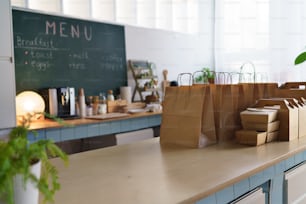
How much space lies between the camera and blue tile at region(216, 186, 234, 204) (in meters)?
1.10

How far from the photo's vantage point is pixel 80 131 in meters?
3.14

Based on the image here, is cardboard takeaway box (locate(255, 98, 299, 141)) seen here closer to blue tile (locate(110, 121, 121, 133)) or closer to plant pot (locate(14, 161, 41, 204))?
plant pot (locate(14, 161, 41, 204))

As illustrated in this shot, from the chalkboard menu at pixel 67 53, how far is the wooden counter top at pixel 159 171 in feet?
6.92

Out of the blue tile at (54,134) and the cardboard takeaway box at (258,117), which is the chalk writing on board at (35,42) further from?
the cardboard takeaway box at (258,117)

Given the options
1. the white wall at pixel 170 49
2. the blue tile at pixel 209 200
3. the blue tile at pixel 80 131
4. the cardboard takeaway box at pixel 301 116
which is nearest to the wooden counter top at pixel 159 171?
the blue tile at pixel 209 200

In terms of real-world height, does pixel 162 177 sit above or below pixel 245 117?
below

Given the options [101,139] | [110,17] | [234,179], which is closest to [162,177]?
[234,179]

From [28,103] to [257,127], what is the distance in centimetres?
219

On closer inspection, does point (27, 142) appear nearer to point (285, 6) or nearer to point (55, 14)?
point (55, 14)

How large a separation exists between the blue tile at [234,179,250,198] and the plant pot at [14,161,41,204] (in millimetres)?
688

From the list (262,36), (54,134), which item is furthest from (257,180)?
(262,36)

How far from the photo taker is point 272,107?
181 centimetres

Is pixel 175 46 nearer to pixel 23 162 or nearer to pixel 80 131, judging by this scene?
pixel 80 131

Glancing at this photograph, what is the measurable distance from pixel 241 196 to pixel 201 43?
448 centimetres
